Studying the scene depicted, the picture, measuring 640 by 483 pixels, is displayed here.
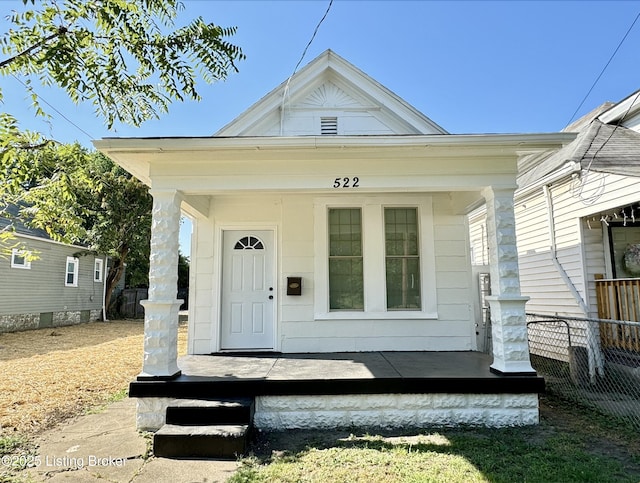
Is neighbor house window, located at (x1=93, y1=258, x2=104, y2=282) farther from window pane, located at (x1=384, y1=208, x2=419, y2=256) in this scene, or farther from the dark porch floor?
window pane, located at (x1=384, y1=208, x2=419, y2=256)

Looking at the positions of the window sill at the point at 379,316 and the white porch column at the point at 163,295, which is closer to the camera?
the white porch column at the point at 163,295

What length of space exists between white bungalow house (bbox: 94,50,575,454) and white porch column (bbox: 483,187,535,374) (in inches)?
0.5

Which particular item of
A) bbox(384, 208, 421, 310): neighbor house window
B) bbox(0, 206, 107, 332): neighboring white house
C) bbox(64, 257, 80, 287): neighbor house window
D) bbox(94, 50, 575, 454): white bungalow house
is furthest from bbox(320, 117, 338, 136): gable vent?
bbox(64, 257, 80, 287): neighbor house window

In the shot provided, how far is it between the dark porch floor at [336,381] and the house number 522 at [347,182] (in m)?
2.09

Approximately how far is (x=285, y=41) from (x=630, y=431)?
6.32 meters

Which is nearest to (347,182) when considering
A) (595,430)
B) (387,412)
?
(387,412)

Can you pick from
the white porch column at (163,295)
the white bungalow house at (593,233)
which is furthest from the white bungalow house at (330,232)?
the white bungalow house at (593,233)

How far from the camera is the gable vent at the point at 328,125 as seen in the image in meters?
6.61

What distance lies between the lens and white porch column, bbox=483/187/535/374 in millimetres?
4129

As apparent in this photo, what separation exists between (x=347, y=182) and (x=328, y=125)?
2.60m

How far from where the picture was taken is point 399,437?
3.81 meters

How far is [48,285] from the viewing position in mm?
13141

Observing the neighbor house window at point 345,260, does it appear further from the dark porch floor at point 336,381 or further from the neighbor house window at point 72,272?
the neighbor house window at point 72,272

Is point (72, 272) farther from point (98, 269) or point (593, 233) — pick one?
point (593, 233)
